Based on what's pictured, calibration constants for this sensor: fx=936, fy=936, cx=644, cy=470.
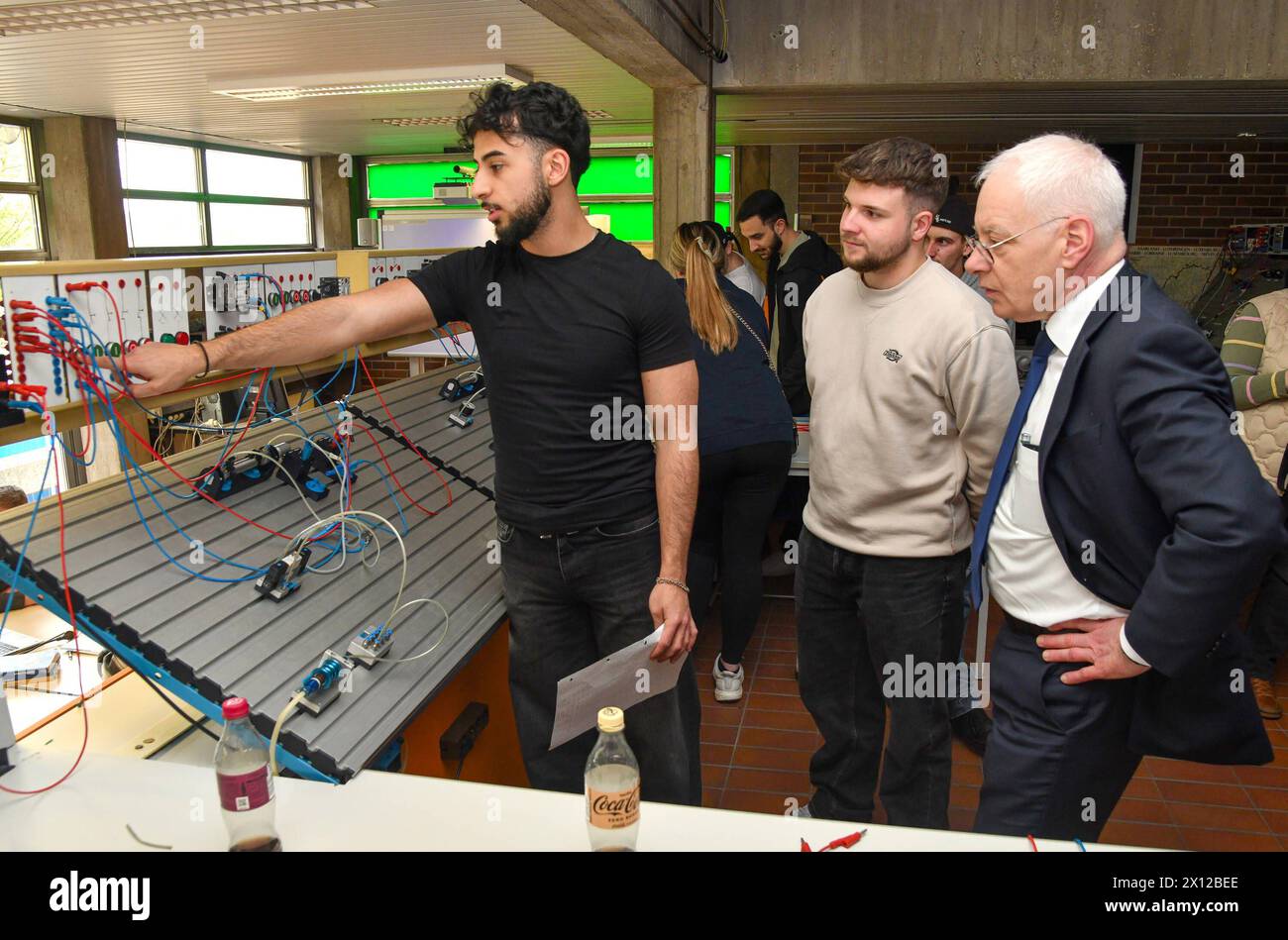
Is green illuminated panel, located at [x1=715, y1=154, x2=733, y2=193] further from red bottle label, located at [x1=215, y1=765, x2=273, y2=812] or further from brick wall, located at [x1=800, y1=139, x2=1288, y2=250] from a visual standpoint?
red bottle label, located at [x1=215, y1=765, x2=273, y2=812]

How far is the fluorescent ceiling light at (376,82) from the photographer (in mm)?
5426

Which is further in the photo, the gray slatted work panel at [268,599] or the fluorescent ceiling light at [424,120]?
the fluorescent ceiling light at [424,120]

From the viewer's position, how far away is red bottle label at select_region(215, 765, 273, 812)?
4.14 feet

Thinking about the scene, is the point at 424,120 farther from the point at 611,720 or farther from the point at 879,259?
the point at 611,720

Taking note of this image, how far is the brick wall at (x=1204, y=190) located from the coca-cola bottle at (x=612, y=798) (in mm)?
7418

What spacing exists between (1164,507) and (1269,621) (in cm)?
270

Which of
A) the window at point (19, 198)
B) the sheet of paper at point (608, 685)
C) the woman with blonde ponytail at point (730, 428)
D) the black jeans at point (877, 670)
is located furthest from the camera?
the window at point (19, 198)

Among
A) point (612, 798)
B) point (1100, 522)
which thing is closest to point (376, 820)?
point (612, 798)

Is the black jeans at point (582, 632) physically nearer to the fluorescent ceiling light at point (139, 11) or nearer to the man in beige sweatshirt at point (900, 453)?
the man in beige sweatshirt at point (900, 453)

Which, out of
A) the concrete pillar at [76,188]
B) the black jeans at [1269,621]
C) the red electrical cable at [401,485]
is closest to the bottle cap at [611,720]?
the red electrical cable at [401,485]

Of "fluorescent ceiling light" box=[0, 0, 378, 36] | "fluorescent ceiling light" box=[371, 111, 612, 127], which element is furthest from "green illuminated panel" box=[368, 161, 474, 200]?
"fluorescent ceiling light" box=[0, 0, 378, 36]

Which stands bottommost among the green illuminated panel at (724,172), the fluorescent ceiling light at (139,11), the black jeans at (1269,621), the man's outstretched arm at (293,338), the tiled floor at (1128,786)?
the tiled floor at (1128,786)

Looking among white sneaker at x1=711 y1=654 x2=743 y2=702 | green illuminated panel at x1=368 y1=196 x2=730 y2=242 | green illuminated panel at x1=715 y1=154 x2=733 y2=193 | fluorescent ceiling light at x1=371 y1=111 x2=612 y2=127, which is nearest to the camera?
white sneaker at x1=711 y1=654 x2=743 y2=702

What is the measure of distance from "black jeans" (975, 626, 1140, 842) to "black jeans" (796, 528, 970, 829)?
538mm
